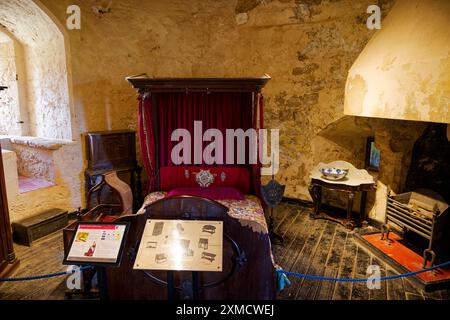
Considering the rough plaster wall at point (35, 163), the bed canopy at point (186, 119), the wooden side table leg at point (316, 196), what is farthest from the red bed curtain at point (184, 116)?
the rough plaster wall at point (35, 163)

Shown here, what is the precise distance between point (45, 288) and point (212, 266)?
2.36 meters

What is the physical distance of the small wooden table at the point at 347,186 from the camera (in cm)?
498

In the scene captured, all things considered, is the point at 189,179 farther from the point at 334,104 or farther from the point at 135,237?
the point at 334,104

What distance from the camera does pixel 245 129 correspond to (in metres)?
5.09

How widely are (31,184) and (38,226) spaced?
937 mm

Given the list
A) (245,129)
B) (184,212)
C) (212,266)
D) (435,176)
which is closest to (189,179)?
(245,129)

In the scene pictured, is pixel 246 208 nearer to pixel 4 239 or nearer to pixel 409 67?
pixel 409 67

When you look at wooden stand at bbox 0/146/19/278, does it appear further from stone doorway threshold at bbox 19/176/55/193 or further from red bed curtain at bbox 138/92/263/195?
red bed curtain at bbox 138/92/263/195

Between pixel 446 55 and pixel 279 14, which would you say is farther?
pixel 279 14

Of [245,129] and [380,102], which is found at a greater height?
[380,102]

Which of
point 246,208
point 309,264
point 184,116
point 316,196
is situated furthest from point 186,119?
point 309,264

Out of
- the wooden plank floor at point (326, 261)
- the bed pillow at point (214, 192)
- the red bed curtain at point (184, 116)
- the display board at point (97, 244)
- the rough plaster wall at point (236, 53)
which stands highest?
the rough plaster wall at point (236, 53)

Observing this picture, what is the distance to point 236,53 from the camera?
6.08 meters

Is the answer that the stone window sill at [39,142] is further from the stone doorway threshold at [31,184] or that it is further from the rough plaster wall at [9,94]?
the stone doorway threshold at [31,184]
